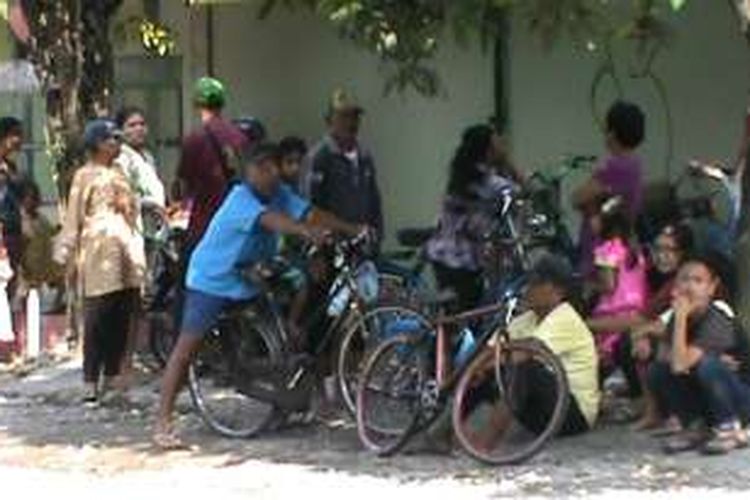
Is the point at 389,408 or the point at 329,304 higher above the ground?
the point at 329,304

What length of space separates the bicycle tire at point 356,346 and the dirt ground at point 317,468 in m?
0.28

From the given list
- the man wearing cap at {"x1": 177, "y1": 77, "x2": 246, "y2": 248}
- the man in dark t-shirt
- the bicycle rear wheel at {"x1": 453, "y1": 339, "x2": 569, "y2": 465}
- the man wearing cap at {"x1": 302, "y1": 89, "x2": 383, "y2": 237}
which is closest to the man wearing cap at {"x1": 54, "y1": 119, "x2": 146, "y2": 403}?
the man wearing cap at {"x1": 177, "y1": 77, "x2": 246, "y2": 248}

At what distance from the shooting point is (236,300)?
10.2 m

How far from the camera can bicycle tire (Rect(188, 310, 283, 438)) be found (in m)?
10.3

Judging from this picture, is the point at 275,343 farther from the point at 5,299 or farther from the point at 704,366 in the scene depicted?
the point at 5,299

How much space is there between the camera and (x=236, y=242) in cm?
1002

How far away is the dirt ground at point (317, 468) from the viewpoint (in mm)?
8711

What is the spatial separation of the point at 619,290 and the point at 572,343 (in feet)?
2.11

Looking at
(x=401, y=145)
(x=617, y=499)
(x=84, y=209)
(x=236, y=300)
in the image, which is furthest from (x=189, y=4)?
(x=617, y=499)

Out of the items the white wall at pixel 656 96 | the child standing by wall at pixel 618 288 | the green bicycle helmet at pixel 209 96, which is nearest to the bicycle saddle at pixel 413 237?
the white wall at pixel 656 96

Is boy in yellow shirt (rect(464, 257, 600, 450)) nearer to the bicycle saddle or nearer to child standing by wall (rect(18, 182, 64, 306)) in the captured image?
the bicycle saddle

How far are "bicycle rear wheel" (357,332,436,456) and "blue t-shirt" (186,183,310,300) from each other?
98cm

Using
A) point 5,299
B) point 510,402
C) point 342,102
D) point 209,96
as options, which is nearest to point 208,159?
point 209,96

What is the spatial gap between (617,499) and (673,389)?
1.13m
